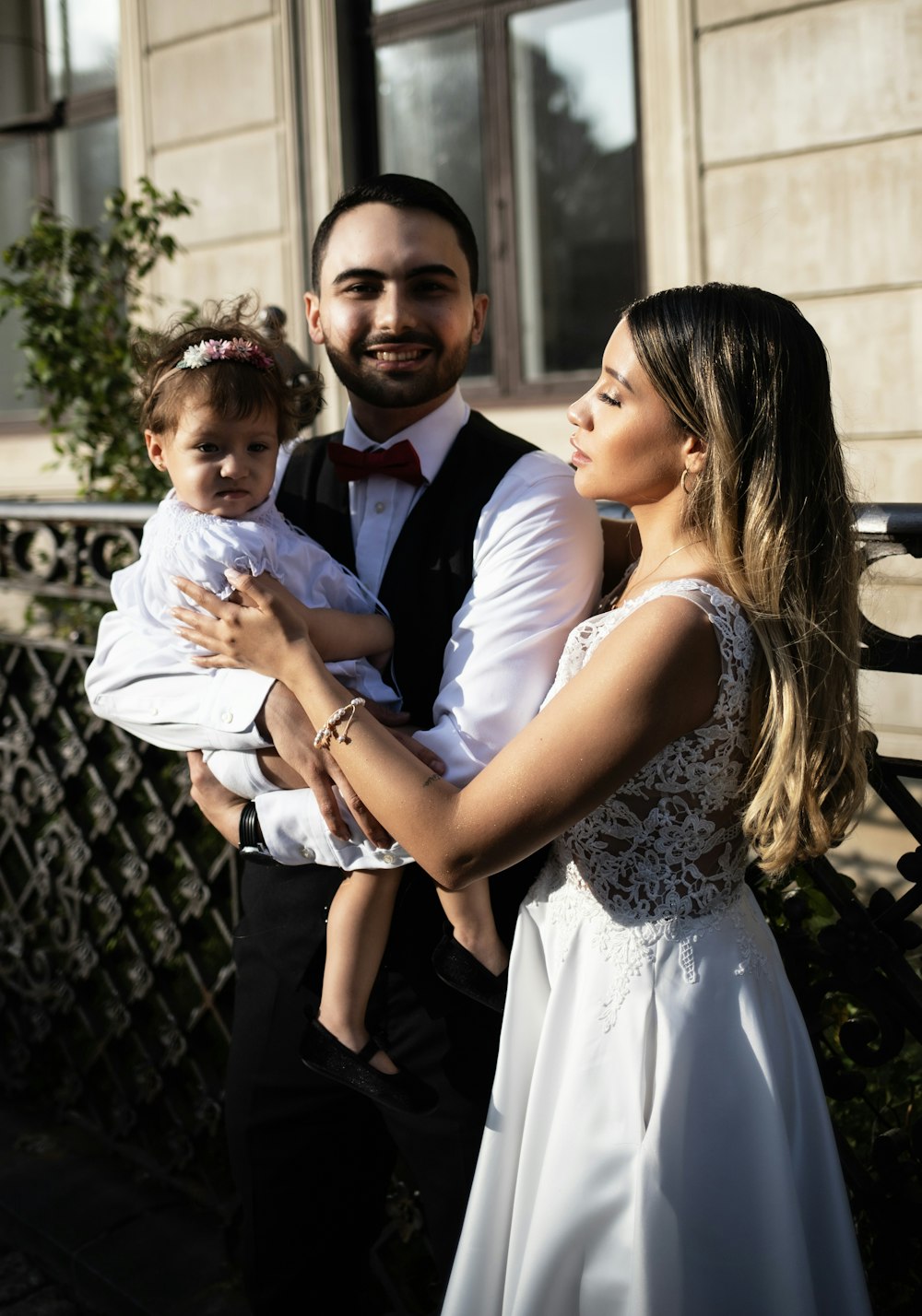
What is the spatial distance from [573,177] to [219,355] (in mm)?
4566

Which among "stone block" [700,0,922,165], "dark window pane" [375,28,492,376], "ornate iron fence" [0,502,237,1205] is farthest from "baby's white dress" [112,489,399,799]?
"dark window pane" [375,28,492,376]

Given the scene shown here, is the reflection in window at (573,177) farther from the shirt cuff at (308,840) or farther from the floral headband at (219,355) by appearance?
the shirt cuff at (308,840)

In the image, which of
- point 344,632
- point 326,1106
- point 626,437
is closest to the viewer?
point 626,437

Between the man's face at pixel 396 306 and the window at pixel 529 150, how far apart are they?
3964 millimetres

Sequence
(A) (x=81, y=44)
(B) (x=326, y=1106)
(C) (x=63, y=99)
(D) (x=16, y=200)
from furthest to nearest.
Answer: (D) (x=16, y=200) → (C) (x=63, y=99) → (A) (x=81, y=44) → (B) (x=326, y=1106)

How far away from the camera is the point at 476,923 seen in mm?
1935

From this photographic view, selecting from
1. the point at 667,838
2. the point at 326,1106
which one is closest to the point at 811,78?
the point at 667,838

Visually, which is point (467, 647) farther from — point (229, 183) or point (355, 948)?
point (229, 183)

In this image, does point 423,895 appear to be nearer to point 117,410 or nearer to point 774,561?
point 774,561

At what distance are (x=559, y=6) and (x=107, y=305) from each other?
2.63 metres

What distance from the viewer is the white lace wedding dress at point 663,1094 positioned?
5.43 ft

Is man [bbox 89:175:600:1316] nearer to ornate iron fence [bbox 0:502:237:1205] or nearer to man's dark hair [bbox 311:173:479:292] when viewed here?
man's dark hair [bbox 311:173:479:292]

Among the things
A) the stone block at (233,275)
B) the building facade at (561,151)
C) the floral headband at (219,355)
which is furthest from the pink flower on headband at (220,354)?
the stone block at (233,275)

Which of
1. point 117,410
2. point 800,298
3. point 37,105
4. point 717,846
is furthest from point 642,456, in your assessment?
point 37,105
